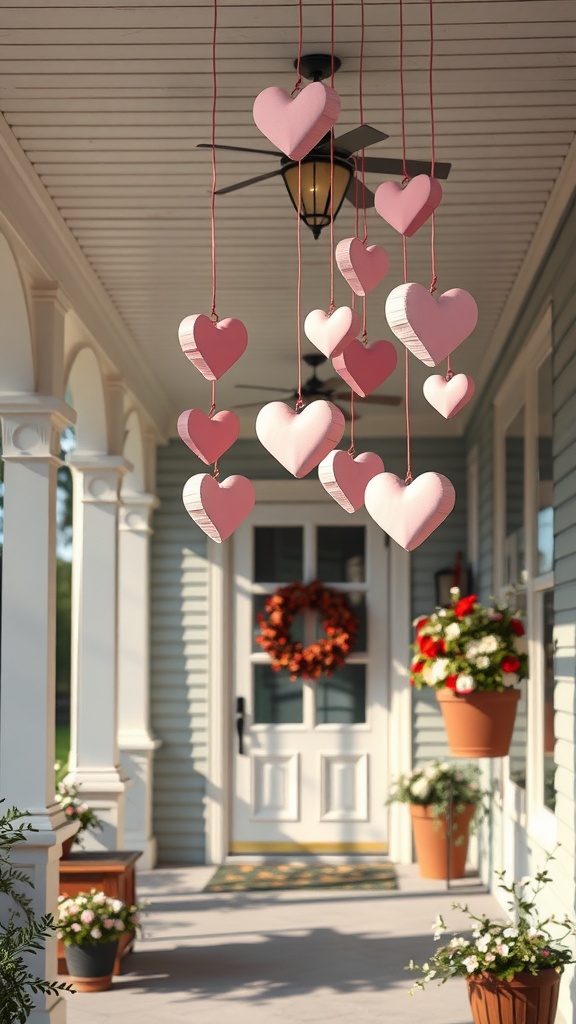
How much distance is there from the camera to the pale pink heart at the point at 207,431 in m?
2.05

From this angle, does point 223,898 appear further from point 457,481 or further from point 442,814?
point 457,481

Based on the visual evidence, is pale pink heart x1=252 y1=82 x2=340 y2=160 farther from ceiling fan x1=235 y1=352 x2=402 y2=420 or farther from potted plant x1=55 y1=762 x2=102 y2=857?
potted plant x1=55 y1=762 x2=102 y2=857

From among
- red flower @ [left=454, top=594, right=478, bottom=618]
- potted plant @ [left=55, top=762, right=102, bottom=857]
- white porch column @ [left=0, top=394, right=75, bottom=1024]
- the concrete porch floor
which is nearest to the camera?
white porch column @ [left=0, top=394, right=75, bottom=1024]

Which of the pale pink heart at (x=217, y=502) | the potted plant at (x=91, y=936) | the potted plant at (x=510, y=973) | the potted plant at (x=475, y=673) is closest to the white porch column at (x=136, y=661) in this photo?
the potted plant at (x=91, y=936)

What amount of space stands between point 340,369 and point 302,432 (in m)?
0.31

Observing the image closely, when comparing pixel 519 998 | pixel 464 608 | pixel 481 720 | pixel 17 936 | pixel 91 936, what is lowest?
pixel 91 936

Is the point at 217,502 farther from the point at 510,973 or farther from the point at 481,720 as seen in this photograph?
the point at 481,720

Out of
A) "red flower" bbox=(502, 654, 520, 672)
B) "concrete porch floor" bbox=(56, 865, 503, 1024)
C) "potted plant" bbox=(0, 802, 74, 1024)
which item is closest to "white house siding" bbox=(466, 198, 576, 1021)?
"red flower" bbox=(502, 654, 520, 672)

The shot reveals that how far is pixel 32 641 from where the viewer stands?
4.21 m

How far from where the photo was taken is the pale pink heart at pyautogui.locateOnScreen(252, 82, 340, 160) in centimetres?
190

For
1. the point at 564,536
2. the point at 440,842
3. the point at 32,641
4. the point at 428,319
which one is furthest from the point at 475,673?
the point at 428,319

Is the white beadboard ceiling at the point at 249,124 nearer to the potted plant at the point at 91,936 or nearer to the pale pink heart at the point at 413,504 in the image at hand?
the pale pink heart at the point at 413,504

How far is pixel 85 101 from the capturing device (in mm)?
3344

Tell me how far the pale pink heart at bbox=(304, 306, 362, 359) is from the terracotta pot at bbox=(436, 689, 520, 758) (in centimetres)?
328
